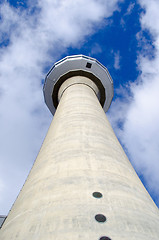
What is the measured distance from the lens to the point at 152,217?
4602mm

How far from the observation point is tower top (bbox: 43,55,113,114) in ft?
Result: 64.1

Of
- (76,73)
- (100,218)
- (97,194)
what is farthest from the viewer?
(76,73)

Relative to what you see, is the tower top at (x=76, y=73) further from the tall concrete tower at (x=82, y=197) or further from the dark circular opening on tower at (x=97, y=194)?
the dark circular opening on tower at (x=97, y=194)

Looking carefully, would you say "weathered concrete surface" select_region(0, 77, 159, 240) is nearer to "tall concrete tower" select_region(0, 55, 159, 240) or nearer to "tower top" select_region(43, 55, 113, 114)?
"tall concrete tower" select_region(0, 55, 159, 240)

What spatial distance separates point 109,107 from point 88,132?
15.5m

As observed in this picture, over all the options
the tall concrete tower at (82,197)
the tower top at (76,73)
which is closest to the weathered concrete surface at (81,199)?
the tall concrete tower at (82,197)

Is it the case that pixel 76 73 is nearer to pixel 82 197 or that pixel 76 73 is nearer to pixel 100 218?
pixel 82 197

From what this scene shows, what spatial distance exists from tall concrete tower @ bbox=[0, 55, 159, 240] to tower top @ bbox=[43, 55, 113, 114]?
11.2m

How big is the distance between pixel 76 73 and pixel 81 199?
1591 centimetres

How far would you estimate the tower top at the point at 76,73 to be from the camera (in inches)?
769

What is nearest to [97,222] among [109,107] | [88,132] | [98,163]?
[98,163]

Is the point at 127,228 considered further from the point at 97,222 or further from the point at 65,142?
the point at 65,142

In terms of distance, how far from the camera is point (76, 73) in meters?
19.4

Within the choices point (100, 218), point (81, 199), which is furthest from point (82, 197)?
point (100, 218)
